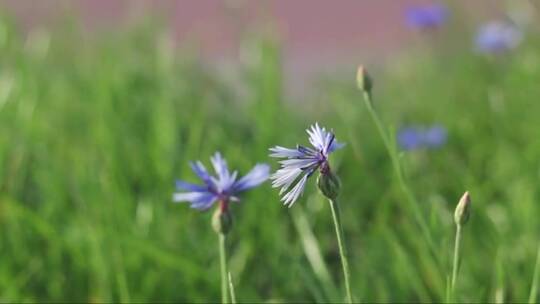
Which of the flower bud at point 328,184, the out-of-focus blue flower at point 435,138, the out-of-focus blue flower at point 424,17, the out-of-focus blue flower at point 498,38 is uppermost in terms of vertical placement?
the out-of-focus blue flower at point 424,17

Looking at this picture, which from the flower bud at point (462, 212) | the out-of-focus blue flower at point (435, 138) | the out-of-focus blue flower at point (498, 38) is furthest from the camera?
the out-of-focus blue flower at point (498, 38)

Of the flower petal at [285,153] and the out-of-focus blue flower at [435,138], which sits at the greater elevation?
the out-of-focus blue flower at [435,138]

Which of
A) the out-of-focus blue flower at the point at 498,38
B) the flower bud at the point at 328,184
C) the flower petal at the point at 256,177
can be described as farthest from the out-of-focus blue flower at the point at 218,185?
the out-of-focus blue flower at the point at 498,38

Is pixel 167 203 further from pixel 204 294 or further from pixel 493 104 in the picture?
pixel 493 104

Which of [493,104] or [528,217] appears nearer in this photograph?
[528,217]

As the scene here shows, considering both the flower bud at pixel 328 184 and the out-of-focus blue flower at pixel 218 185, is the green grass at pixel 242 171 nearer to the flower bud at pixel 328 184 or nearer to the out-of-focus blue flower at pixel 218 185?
the out-of-focus blue flower at pixel 218 185

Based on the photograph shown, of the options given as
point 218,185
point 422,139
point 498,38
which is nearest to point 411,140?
point 422,139

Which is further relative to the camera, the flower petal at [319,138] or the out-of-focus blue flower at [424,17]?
the out-of-focus blue flower at [424,17]

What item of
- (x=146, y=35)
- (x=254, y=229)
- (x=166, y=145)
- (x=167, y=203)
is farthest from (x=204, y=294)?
(x=146, y=35)
